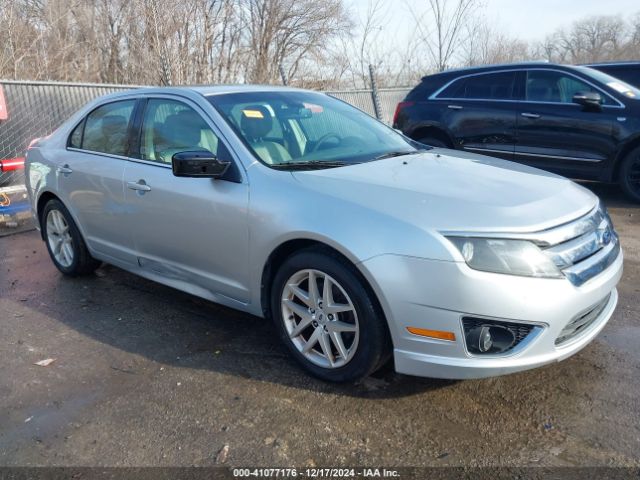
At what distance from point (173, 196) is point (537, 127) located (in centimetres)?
548

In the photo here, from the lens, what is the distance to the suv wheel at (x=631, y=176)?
691cm

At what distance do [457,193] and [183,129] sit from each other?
1.97m

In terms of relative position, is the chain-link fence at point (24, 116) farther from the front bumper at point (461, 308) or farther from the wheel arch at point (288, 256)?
the front bumper at point (461, 308)

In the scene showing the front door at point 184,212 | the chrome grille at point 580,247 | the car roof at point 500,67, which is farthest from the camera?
the car roof at point 500,67

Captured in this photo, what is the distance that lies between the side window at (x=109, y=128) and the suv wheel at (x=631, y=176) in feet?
19.2

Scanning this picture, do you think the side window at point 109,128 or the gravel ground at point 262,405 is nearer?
the gravel ground at point 262,405

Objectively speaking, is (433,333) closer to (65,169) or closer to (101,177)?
(101,177)

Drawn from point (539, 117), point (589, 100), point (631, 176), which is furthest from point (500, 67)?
point (631, 176)

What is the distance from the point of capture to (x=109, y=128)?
174 inches

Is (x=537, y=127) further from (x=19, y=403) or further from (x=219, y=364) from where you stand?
(x=19, y=403)

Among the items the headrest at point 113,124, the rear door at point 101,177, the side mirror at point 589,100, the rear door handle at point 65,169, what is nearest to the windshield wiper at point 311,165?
the rear door at point 101,177

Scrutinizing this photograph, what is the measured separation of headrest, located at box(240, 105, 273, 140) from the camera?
354cm

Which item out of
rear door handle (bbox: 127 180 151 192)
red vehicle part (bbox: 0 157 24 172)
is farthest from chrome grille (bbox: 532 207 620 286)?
red vehicle part (bbox: 0 157 24 172)

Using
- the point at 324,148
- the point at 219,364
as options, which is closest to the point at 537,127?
the point at 324,148
